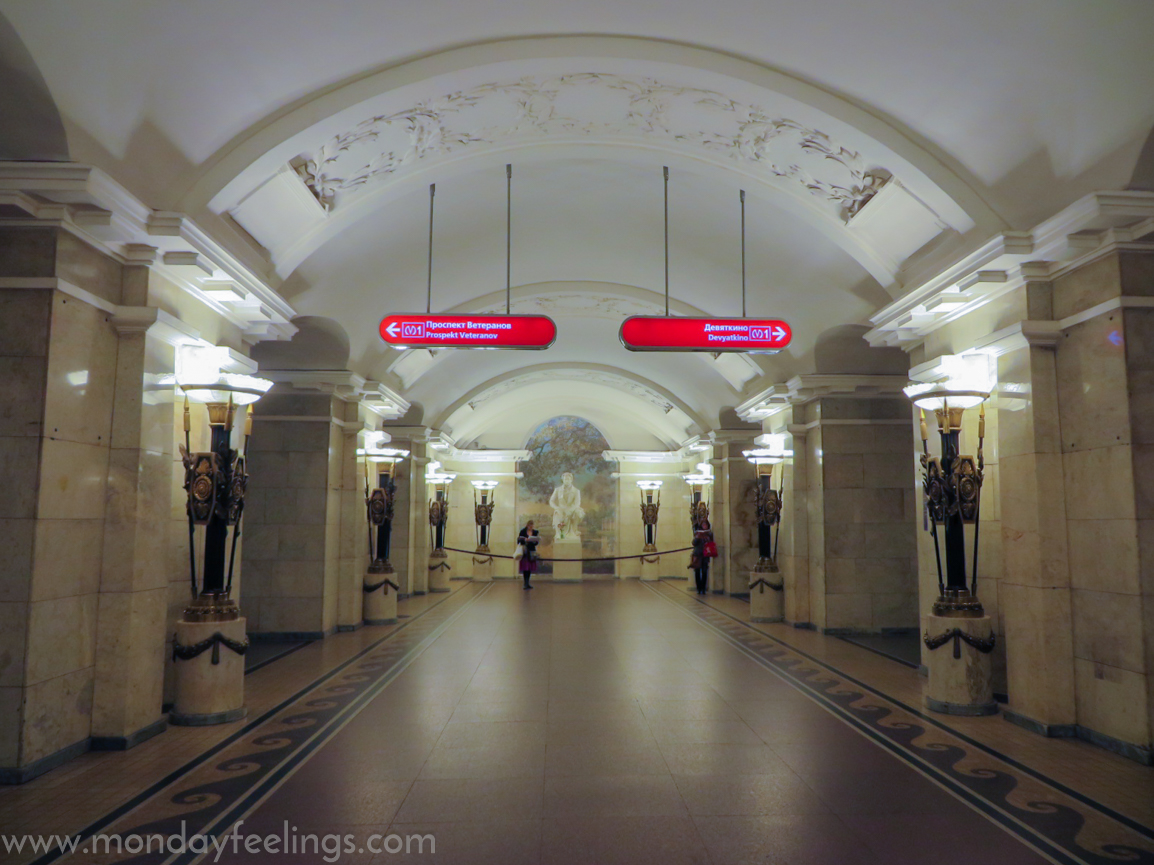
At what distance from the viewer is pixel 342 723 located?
5809mm

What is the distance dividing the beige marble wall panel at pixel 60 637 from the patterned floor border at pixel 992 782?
543cm

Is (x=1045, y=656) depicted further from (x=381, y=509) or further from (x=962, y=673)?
(x=381, y=509)

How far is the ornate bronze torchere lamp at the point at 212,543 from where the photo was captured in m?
5.79

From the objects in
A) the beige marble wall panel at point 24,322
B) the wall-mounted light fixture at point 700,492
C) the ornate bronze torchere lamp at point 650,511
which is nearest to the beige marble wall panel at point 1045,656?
the beige marble wall panel at point 24,322

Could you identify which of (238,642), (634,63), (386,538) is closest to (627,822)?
(238,642)

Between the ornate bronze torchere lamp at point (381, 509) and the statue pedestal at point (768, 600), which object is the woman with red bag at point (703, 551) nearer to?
the statue pedestal at point (768, 600)

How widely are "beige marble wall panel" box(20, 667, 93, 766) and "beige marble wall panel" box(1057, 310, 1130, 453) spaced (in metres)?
6.96

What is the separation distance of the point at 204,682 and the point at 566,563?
16014mm

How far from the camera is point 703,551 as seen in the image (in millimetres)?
16344

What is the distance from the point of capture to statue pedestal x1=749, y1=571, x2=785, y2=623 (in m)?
11.9

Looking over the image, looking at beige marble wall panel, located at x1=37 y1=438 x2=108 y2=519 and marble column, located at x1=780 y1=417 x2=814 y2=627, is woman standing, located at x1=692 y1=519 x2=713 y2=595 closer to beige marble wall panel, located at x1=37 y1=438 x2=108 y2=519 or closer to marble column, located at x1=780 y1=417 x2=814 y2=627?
marble column, located at x1=780 y1=417 x2=814 y2=627

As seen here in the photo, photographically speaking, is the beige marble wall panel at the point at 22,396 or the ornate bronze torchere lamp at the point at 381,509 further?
the ornate bronze torchere lamp at the point at 381,509

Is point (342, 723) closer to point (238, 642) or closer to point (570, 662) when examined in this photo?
point (238, 642)

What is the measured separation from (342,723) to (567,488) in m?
16.8
